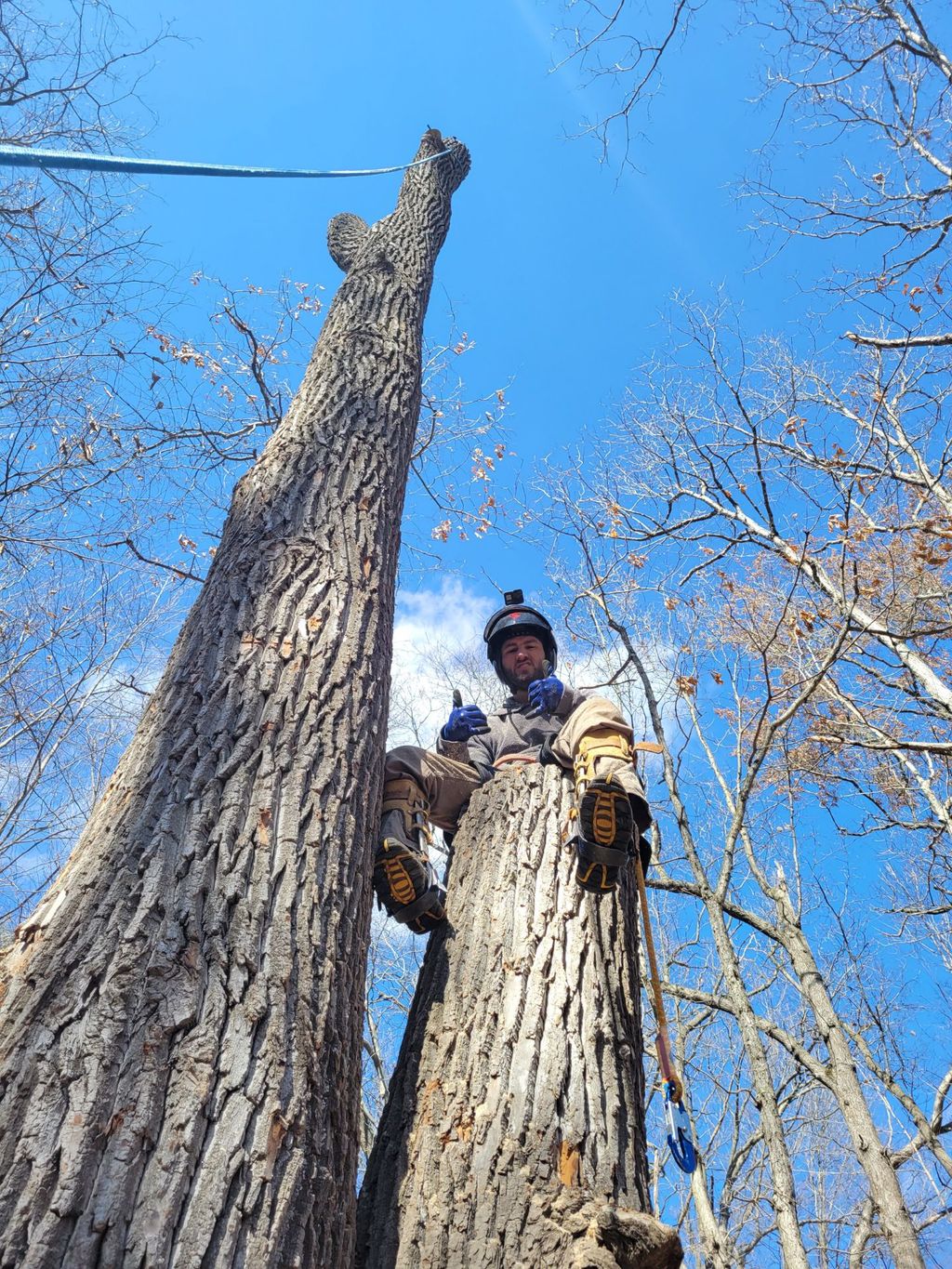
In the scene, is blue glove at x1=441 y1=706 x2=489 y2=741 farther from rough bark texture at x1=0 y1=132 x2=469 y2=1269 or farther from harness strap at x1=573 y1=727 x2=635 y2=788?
rough bark texture at x1=0 y1=132 x2=469 y2=1269

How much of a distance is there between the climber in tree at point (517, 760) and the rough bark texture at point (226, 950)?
19.9 inches

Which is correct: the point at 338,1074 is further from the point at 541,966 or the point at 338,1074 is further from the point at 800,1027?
the point at 800,1027

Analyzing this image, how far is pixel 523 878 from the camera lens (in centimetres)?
300

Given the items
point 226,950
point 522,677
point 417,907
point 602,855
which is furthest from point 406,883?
point 522,677

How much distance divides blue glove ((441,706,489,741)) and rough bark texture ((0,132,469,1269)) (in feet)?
3.56

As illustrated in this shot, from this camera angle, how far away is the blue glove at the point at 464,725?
4.13 metres

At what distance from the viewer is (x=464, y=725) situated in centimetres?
414

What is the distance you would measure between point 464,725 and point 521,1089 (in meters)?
1.95

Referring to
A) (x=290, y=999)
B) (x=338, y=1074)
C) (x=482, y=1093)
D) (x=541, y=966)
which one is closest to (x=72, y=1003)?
(x=290, y=999)

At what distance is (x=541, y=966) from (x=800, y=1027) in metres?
9.35

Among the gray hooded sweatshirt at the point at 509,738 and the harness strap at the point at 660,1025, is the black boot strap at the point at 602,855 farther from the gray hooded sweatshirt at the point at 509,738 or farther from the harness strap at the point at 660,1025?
the gray hooded sweatshirt at the point at 509,738

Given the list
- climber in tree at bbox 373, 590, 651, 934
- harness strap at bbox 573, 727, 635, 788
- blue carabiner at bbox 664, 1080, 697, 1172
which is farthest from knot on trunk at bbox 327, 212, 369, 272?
blue carabiner at bbox 664, 1080, 697, 1172

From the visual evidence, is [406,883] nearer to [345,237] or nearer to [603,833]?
[603,833]

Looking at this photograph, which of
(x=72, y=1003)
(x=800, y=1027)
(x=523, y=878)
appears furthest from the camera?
(x=800, y=1027)
